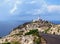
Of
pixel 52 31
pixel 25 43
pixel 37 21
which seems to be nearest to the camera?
pixel 25 43

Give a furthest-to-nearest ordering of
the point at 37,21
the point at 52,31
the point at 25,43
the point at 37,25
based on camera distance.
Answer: the point at 37,21 → the point at 37,25 → the point at 52,31 → the point at 25,43

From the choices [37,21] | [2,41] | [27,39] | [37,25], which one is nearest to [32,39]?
[27,39]

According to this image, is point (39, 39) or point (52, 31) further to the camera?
point (52, 31)

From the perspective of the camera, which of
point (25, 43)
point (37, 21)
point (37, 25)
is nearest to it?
point (25, 43)

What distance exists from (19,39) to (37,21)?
64.3 meters

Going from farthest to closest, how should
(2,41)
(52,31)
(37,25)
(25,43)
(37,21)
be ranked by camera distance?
(37,21) → (37,25) → (52,31) → (2,41) → (25,43)

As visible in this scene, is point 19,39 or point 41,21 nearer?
point 19,39

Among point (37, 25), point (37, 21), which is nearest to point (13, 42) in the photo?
point (37, 25)

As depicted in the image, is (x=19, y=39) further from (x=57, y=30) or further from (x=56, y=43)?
(x=57, y=30)

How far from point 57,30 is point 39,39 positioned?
39.2 meters

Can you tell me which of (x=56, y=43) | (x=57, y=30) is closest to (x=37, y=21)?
(x=57, y=30)

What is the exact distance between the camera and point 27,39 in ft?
222

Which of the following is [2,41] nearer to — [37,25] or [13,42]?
[13,42]

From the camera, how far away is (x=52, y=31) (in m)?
106
